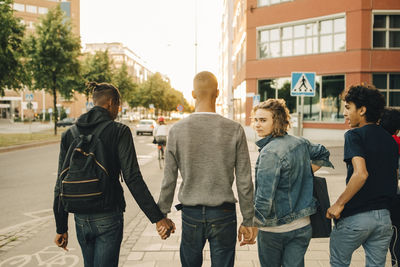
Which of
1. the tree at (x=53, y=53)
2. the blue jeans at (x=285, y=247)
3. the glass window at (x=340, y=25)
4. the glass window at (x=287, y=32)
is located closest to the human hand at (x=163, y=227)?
the blue jeans at (x=285, y=247)

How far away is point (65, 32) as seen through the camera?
29.1 metres

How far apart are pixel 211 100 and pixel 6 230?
15.1 feet

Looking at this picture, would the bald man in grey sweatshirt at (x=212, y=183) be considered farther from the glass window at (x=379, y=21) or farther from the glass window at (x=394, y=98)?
the glass window at (x=379, y=21)

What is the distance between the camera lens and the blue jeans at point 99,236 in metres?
2.47

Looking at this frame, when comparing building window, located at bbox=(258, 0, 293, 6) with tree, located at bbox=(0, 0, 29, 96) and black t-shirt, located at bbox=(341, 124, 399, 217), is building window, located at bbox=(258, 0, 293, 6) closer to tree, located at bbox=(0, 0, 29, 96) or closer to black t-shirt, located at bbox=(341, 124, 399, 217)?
tree, located at bbox=(0, 0, 29, 96)

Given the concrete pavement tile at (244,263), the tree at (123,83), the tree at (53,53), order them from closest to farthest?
the concrete pavement tile at (244,263)
the tree at (53,53)
the tree at (123,83)

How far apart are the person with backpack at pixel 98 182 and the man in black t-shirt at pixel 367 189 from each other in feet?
4.12

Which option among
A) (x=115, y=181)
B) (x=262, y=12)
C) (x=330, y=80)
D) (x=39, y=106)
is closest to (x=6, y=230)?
(x=115, y=181)

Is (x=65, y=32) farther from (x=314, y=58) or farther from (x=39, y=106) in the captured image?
(x=39, y=106)

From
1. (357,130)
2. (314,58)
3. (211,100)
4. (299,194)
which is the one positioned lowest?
(299,194)

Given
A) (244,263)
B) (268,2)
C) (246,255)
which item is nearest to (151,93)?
(268,2)

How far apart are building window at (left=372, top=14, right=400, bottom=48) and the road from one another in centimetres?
1749

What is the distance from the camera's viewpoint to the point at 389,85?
72.8 feet

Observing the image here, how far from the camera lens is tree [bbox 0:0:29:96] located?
17.1 meters
